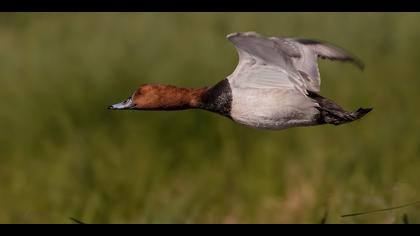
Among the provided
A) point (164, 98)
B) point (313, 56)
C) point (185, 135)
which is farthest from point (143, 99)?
point (185, 135)

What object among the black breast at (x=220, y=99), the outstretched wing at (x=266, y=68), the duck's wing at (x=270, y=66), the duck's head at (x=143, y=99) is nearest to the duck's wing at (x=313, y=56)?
the duck's wing at (x=270, y=66)

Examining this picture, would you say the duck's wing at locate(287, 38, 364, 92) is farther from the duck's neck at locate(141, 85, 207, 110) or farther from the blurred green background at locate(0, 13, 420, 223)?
the blurred green background at locate(0, 13, 420, 223)

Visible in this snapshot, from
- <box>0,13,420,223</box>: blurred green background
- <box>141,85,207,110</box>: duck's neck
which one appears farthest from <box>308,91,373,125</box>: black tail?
<box>0,13,420,223</box>: blurred green background

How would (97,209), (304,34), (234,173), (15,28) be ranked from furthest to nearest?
(15,28) < (304,34) < (234,173) < (97,209)

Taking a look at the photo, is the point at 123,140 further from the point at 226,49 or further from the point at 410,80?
the point at 410,80

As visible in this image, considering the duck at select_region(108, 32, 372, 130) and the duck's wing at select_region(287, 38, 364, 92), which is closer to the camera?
the duck at select_region(108, 32, 372, 130)

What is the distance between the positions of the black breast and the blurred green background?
6.20 feet

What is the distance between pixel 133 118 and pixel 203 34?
41.1 inches

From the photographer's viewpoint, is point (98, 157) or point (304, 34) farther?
point (304, 34)

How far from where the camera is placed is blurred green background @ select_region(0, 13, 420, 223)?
8.08 metres

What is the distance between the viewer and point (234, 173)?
28.1 ft

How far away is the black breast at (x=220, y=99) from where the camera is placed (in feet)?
17.2

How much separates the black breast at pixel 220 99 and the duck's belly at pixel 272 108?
0.03 meters

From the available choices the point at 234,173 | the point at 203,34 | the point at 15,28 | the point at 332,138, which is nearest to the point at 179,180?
the point at 234,173
